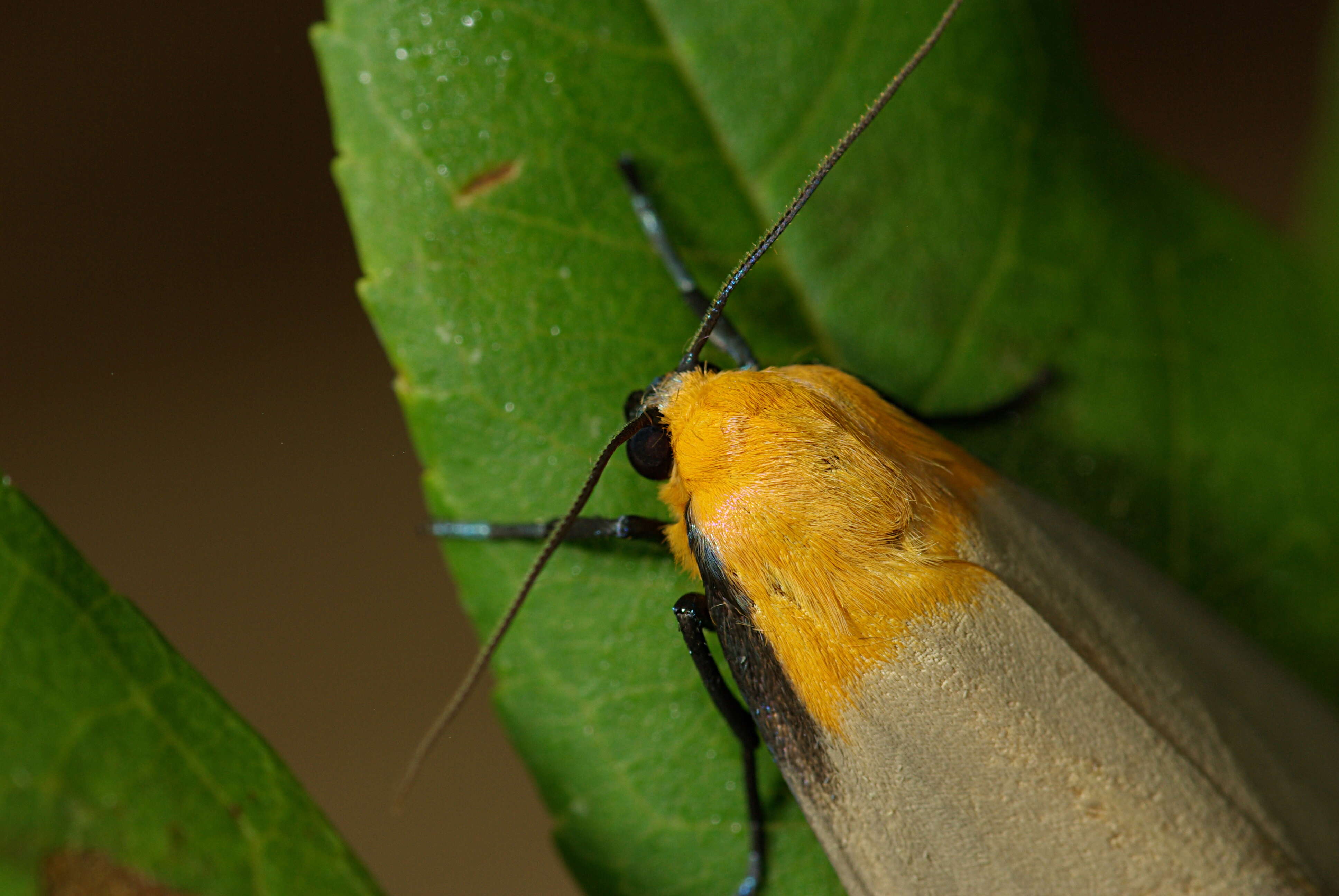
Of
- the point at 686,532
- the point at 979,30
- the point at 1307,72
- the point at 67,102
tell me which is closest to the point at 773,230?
the point at 686,532

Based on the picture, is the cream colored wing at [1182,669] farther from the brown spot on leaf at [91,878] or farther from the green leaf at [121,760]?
the brown spot on leaf at [91,878]

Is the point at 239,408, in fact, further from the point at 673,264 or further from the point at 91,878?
the point at 91,878

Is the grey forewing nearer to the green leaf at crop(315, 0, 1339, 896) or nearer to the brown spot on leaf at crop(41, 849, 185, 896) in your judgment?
the green leaf at crop(315, 0, 1339, 896)

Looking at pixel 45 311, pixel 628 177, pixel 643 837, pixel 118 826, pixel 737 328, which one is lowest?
pixel 45 311

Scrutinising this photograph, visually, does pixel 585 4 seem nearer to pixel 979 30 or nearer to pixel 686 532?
pixel 979 30

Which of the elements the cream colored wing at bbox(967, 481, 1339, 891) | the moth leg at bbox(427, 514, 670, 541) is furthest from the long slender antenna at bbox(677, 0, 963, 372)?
the cream colored wing at bbox(967, 481, 1339, 891)
